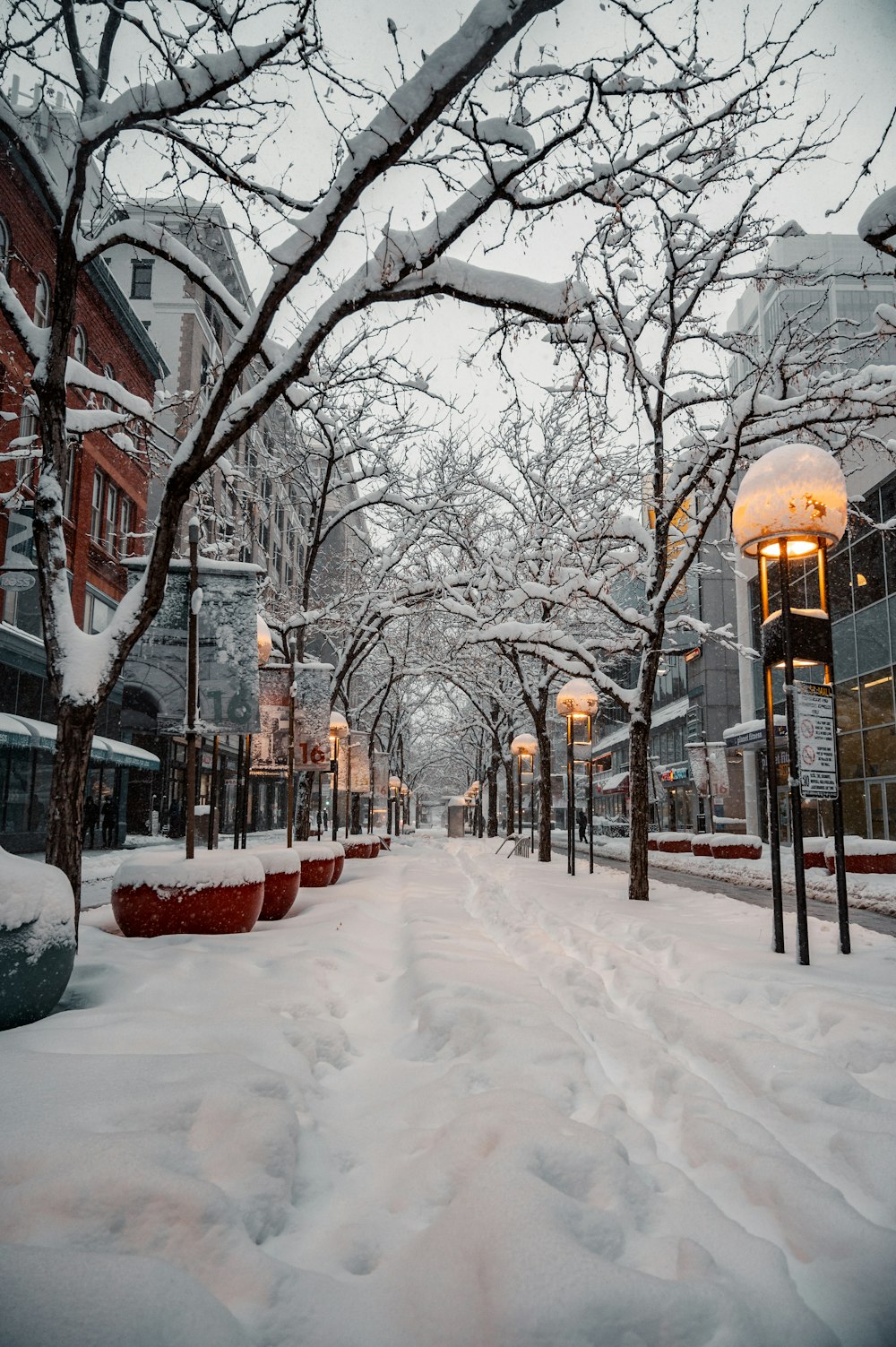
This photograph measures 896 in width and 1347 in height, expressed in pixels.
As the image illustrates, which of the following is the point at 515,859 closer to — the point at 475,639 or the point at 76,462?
the point at 475,639

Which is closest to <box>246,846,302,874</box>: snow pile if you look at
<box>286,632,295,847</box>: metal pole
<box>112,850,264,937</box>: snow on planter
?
<box>286,632,295,847</box>: metal pole

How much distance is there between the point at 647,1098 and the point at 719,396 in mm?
9648

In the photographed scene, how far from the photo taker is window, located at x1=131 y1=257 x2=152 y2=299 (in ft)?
112

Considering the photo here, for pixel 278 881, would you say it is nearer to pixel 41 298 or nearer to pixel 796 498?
pixel 796 498

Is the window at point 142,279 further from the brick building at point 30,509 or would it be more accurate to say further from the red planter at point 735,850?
the red planter at point 735,850

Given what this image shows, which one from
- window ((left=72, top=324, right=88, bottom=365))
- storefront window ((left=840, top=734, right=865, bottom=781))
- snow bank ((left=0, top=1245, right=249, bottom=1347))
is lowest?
snow bank ((left=0, top=1245, right=249, bottom=1347))

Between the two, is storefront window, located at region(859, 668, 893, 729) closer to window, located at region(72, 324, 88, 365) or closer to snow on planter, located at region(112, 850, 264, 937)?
snow on planter, located at region(112, 850, 264, 937)

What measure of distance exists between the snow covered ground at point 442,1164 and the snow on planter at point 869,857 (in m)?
12.0

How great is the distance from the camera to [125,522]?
84.5 feet

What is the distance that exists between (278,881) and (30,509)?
1302 cm

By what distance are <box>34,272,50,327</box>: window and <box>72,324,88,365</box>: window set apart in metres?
1.95

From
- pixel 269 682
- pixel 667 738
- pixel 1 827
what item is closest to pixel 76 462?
pixel 1 827

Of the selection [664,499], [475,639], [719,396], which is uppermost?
[719,396]

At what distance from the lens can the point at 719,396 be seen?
10664 mm
